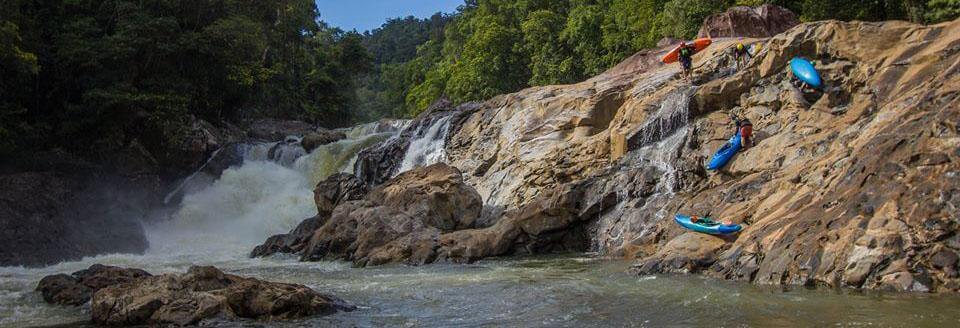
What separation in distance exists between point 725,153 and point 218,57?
19259 millimetres

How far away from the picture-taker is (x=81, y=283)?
11.6 m

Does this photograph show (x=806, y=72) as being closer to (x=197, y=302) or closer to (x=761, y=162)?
(x=761, y=162)

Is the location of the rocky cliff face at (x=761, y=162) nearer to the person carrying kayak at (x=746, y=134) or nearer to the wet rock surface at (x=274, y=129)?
the person carrying kayak at (x=746, y=134)

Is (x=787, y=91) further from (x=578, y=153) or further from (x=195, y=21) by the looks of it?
(x=195, y=21)

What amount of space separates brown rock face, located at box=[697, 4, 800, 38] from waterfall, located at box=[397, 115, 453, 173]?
362 inches

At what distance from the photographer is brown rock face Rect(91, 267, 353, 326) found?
886 centimetres

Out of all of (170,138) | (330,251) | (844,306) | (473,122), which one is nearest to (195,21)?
(170,138)

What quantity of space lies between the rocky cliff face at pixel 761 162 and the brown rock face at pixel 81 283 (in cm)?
641

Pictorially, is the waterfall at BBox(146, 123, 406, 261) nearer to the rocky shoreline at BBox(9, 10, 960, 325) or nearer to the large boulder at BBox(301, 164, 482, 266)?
the rocky shoreline at BBox(9, 10, 960, 325)

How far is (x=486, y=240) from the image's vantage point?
631 inches

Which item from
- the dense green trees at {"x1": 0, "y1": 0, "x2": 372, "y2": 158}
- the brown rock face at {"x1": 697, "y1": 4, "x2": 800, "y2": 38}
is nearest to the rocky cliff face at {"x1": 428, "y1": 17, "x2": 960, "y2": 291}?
the brown rock face at {"x1": 697, "y1": 4, "x2": 800, "y2": 38}

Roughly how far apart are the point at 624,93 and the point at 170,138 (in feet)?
50.7

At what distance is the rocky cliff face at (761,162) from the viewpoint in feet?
30.5

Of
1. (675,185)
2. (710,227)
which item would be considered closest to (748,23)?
(675,185)
